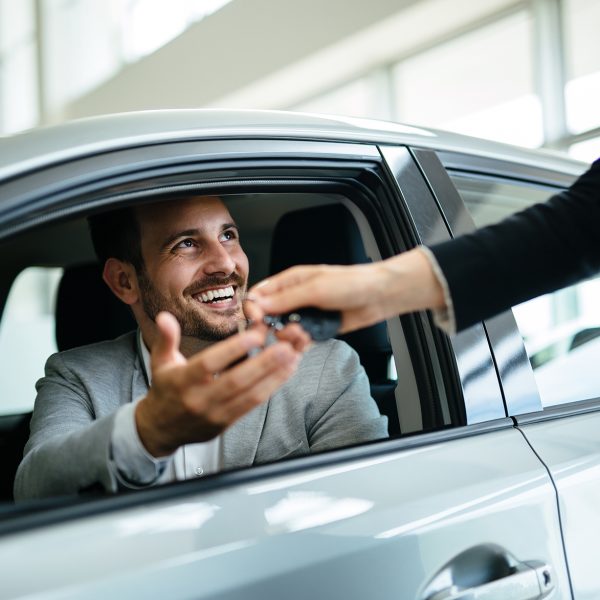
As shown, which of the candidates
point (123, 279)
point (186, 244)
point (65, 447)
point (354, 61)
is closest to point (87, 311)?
point (123, 279)

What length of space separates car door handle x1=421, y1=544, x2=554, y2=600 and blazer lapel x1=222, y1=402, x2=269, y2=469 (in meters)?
0.43

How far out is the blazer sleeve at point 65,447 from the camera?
0.96 metres

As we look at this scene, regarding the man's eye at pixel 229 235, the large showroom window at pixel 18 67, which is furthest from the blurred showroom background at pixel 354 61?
the man's eye at pixel 229 235

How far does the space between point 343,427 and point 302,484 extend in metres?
0.43

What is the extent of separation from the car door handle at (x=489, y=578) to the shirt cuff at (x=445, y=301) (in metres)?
0.32

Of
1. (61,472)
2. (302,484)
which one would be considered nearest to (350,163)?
(302,484)

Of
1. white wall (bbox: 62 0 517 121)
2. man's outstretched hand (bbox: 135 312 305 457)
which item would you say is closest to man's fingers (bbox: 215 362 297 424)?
man's outstretched hand (bbox: 135 312 305 457)

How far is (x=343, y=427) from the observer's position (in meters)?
1.40

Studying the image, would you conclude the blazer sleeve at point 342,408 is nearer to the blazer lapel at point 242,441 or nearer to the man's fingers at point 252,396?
the blazer lapel at point 242,441

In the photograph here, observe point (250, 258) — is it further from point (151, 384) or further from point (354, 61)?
point (354, 61)

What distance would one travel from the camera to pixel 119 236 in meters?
1.64

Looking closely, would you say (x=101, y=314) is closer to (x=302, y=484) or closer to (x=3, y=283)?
(x=3, y=283)

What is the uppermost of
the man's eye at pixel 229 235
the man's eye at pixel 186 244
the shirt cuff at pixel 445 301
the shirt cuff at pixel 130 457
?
the man's eye at pixel 229 235

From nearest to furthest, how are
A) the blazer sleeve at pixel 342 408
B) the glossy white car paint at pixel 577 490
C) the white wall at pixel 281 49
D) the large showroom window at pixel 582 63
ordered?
1. the glossy white car paint at pixel 577 490
2. the blazer sleeve at pixel 342 408
3. the large showroom window at pixel 582 63
4. the white wall at pixel 281 49
